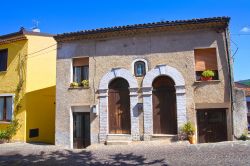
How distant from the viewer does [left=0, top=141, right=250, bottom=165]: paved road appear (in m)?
9.01

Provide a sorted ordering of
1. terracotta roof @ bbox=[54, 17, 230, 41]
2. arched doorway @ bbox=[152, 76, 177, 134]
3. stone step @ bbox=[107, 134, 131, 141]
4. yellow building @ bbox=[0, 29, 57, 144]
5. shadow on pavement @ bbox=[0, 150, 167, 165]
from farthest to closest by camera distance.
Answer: yellow building @ bbox=[0, 29, 57, 144], stone step @ bbox=[107, 134, 131, 141], arched doorway @ bbox=[152, 76, 177, 134], terracotta roof @ bbox=[54, 17, 230, 41], shadow on pavement @ bbox=[0, 150, 167, 165]

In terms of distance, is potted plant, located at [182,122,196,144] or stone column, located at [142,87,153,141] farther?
stone column, located at [142,87,153,141]

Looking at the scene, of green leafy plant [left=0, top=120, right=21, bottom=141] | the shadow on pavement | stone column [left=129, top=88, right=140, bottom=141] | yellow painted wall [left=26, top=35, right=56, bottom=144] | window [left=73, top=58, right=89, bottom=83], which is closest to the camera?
the shadow on pavement

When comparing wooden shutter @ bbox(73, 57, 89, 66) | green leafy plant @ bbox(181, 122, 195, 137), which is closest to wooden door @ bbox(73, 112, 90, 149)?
wooden shutter @ bbox(73, 57, 89, 66)

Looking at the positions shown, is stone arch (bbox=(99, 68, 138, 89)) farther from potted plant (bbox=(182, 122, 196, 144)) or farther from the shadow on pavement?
the shadow on pavement

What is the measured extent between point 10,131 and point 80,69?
18.0ft

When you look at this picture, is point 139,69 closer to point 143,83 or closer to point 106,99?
point 143,83

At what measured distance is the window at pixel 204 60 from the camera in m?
12.5

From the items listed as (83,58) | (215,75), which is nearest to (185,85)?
(215,75)

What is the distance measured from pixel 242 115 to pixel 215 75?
213 cm

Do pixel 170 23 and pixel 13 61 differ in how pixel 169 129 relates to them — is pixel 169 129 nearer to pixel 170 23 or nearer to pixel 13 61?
pixel 170 23

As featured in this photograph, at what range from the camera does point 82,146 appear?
14.0 metres

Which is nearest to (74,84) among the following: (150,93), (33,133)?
(150,93)

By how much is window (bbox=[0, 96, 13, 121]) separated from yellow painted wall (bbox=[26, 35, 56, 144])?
1495mm
